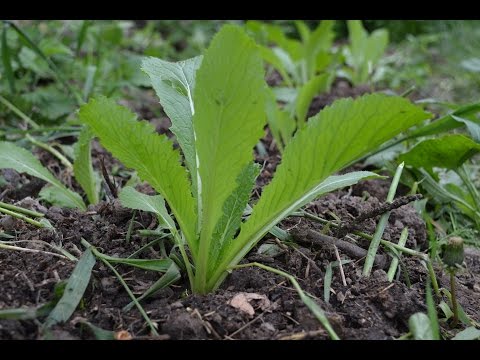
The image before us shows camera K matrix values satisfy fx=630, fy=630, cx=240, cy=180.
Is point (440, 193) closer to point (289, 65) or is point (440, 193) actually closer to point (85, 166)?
point (85, 166)

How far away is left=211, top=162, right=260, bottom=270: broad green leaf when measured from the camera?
4.47ft

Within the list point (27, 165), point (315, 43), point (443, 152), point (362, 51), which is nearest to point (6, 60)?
point (27, 165)

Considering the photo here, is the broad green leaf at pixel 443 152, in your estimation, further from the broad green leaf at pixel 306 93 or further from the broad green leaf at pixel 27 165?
the broad green leaf at pixel 27 165

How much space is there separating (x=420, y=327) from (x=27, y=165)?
3.62 ft

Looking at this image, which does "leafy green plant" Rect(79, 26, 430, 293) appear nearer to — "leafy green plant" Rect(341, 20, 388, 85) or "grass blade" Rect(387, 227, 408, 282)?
"grass blade" Rect(387, 227, 408, 282)

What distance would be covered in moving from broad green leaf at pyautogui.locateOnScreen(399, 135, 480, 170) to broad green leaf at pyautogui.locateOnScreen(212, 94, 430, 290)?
1.96ft

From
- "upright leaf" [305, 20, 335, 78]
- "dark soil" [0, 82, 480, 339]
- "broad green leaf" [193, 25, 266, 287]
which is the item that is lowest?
"dark soil" [0, 82, 480, 339]

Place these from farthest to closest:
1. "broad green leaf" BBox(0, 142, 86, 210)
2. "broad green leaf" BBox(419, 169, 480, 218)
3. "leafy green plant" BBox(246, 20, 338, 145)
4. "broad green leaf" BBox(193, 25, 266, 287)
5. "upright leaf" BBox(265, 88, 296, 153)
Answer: "leafy green plant" BBox(246, 20, 338, 145), "upright leaf" BBox(265, 88, 296, 153), "broad green leaf" BBox(419, 169, 480, 218), "broad green leaf" BBox(0, 142, 86, 210), "broad green leaf" BBox(193, 25, 266, 287)

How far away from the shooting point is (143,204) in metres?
1.42

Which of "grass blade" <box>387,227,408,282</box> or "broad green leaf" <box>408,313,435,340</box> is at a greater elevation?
"broad green leaf" <box>408,313,435,340</box>

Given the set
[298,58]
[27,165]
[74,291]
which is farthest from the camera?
[298,58]

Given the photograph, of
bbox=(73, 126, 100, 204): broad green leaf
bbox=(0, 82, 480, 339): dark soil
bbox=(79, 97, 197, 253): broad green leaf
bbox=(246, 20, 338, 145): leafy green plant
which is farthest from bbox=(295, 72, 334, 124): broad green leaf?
bbox=(79, 97, 197, 253): broad green leaf

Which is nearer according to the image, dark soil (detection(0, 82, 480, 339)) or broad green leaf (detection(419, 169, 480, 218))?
dark soil (detection(0, 82, 480, 339))
